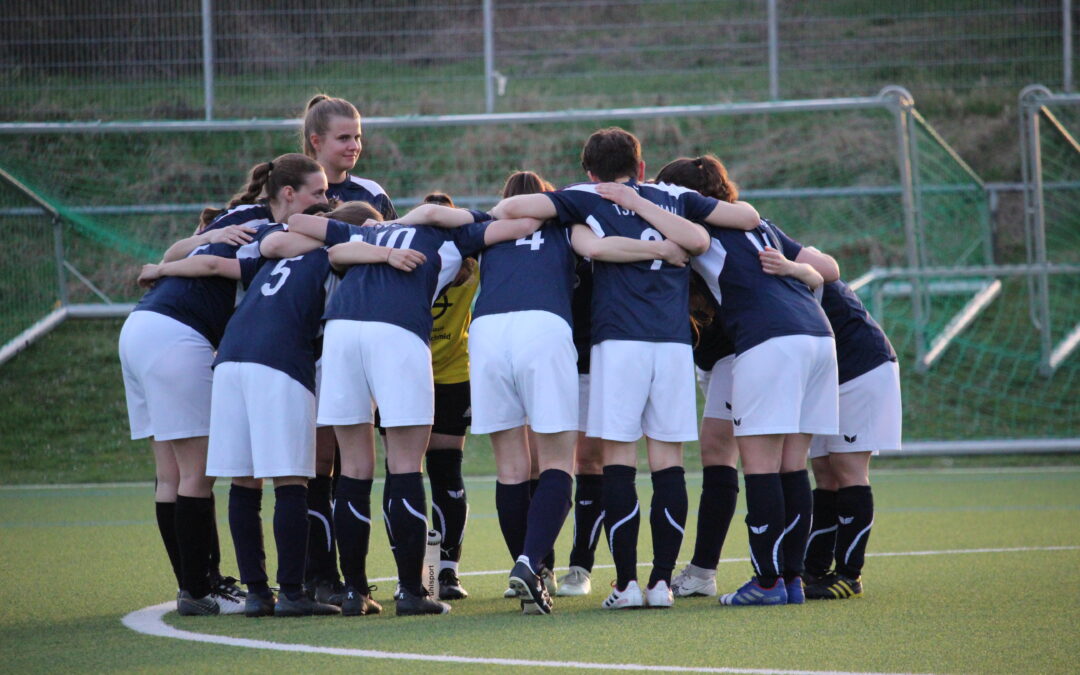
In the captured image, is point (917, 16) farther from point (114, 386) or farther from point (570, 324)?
point (570, 324)

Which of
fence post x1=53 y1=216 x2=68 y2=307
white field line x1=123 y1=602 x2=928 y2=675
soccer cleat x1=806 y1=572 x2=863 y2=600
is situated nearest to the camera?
white field line x1=123 y1=602 x2=928 y2=675

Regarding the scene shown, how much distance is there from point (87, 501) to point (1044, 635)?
7.05 metres

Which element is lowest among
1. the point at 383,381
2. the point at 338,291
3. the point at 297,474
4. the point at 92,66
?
the point at 297,474

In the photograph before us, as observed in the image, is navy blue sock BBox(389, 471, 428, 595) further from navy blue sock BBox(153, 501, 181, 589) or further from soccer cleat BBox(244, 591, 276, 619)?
navy blue sock BBox(153, 501, 181, 589)

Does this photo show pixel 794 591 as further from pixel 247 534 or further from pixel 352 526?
pixel 247 534

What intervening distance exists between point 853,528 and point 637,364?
124cm

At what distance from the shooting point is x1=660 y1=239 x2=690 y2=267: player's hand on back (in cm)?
524

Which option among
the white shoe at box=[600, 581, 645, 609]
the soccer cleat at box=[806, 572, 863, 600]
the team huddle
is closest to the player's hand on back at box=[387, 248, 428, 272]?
the team huddle

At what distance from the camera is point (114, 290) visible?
13.6 m

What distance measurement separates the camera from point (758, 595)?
5.26 m

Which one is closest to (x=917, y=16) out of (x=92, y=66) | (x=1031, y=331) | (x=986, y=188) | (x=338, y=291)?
(x=986, y=188)

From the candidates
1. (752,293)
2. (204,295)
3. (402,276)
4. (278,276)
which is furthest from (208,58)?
(752,293)

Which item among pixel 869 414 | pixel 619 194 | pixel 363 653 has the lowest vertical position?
pixel 363 653

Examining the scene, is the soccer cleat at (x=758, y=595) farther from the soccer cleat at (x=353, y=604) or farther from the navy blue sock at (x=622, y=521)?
the soccer cleat at (x=353, y=604)
